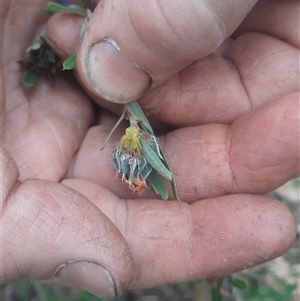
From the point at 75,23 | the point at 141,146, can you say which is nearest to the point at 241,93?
the point at 141,146

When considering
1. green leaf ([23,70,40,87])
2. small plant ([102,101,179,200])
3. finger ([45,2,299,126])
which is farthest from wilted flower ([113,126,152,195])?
green leaf ([23,70,40,87])

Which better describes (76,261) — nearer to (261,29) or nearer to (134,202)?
(134,202)

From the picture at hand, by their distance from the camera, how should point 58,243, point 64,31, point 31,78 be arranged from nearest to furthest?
point 58,243, point 64,31, point 31,78

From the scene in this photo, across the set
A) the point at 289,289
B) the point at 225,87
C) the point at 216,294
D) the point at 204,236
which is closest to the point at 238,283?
the point at 216,294

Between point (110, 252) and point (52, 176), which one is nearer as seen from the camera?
point (110, 252)

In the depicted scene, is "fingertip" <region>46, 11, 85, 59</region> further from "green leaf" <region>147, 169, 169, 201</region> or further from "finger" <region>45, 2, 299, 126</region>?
"green leaf" <region>147, 169, 169, 201</region>

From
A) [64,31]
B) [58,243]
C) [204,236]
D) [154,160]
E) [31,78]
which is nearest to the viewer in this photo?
[58,243]

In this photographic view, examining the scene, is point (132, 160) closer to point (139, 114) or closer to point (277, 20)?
point (139, 114)
